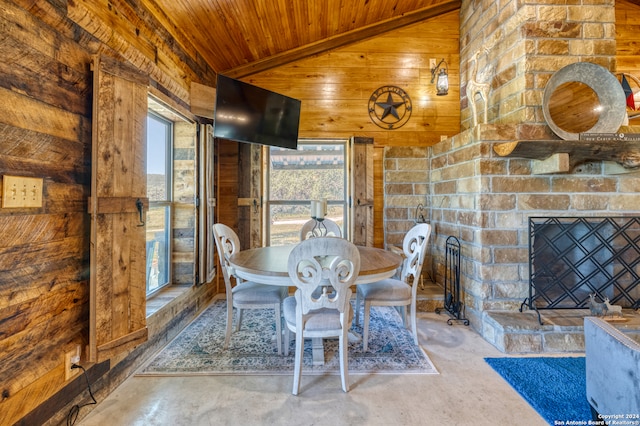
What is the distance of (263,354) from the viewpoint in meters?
2.18

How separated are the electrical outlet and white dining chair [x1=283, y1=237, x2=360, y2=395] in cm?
115

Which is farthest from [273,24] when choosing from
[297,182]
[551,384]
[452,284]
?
[551,384]

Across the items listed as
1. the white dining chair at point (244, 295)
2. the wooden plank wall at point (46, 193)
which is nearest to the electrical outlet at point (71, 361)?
the wooden plank wall at point (46, 193)

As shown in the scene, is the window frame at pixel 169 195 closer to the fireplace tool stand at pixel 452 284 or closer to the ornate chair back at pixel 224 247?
the ornate chair back at pixel 224 247

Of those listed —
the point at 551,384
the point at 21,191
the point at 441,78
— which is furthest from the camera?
the point at 441,78

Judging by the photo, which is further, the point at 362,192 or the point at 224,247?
the point at 362,192

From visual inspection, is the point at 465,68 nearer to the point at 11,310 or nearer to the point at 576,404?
the point at 576,404

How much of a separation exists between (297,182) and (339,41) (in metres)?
1.73

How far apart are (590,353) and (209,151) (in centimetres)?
320

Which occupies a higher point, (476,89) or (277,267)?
(476,89)

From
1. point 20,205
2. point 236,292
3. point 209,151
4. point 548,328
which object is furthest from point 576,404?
point 209,151

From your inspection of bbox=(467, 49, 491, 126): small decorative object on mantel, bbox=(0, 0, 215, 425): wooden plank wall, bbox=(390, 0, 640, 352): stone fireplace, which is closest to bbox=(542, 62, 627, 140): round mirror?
bbox=(390, 0, 640, 352): stone fireplace

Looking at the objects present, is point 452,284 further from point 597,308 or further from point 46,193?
point 46,193

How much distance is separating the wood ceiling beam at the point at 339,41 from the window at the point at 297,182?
0.97 m
